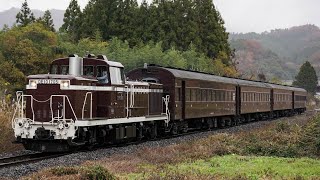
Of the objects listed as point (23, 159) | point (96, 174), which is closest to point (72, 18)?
point (23, 159)

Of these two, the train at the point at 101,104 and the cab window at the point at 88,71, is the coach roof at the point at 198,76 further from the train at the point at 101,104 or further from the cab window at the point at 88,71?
the cab window at the point at 88,71

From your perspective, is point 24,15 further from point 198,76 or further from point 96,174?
point 96,174

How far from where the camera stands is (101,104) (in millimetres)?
19641

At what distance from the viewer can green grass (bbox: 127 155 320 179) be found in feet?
39.2

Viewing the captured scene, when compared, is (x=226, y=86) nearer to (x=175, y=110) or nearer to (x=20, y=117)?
(x=175, y=110)

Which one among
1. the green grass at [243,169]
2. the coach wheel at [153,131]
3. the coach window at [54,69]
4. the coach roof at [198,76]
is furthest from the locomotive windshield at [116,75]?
the green grass at [243,169]

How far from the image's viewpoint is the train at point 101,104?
17797mm

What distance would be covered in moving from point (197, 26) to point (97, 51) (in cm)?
2257

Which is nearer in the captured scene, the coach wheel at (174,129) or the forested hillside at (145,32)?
the coach wheel at (174,129)

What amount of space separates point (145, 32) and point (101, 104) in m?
46.4

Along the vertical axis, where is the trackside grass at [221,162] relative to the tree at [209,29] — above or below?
below

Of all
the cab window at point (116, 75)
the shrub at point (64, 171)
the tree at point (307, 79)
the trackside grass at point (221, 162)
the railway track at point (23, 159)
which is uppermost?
the tree at point (307, 79)

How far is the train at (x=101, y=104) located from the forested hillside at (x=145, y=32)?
2097 centimetres

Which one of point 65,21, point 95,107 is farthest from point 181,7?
point 95,107
